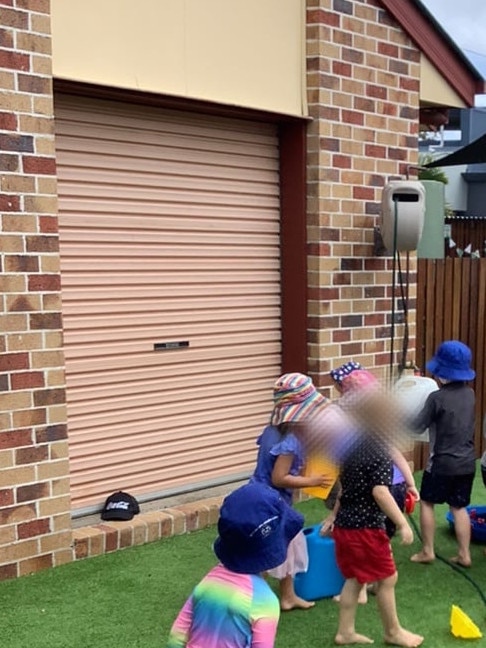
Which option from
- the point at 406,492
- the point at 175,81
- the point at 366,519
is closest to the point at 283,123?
the point at 175,81

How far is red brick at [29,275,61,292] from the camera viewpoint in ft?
14.2

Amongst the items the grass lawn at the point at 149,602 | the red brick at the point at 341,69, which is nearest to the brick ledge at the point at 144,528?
the grass lawn at the point at 149,602

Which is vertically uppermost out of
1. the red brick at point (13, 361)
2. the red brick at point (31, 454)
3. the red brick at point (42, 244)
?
the red brick at point (42, 244)

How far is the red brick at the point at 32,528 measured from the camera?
437 cm

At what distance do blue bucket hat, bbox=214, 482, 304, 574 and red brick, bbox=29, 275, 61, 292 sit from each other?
230cm

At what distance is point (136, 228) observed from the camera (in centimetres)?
523

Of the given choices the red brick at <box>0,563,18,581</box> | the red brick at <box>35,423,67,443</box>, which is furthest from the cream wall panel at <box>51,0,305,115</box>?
the red brick at <box>0,563,18,581</box>

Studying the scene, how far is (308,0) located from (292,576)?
402cm

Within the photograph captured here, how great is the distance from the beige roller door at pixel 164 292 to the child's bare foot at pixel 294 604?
1.59 m

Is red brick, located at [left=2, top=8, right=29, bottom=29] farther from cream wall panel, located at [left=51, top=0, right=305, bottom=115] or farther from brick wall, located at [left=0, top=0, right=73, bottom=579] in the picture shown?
cream wall panel, located at [left=51, top=0, right=305, bottom=115]

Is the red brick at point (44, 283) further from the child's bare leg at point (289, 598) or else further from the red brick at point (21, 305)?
the child's bare leg at point (289, 598)

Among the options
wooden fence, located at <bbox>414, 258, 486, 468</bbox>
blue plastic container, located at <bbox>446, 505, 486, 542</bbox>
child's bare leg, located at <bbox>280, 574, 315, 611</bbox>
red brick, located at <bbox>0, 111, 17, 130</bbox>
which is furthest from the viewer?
wooden fence, located at <bbox>414, 258, 486, 468</bbox>

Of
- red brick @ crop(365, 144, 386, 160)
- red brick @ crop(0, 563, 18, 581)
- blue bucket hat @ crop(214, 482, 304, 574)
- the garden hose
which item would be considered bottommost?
the garden hose

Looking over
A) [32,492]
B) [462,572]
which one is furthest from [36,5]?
[462,572]
